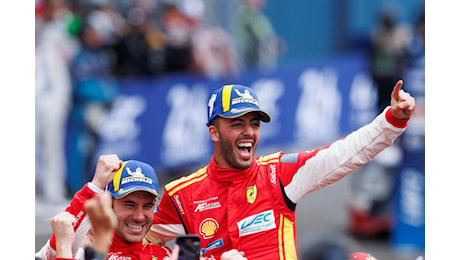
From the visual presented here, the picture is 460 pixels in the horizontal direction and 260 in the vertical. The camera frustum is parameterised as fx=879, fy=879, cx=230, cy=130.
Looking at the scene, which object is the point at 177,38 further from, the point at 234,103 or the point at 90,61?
the point at 234,103

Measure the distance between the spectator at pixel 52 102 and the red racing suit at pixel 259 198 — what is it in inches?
241

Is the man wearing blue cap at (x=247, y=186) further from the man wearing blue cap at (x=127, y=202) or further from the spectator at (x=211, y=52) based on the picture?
the spectator at (x=211, y=52)

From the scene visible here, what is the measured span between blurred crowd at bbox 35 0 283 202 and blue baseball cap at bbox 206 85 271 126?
6.18 meters

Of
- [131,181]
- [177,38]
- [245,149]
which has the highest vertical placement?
[177,38]

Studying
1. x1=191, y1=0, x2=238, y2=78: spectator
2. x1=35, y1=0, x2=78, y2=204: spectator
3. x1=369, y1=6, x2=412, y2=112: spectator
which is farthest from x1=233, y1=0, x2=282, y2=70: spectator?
x1=35, y1=0, x2=78, y2=204: spectator

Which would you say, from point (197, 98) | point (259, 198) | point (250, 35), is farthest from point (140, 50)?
point (259, 198)

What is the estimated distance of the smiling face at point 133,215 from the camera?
17.5ft

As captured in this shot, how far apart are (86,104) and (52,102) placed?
1.76ft

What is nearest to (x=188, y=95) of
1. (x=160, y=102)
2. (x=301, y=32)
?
(x=160, y=102)

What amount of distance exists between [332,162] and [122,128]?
715cm

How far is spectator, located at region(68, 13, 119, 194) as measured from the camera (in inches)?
464

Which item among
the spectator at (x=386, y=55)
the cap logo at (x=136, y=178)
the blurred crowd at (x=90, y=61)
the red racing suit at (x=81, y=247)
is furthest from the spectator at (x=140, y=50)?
the red racing suit at (x=81, y=247)

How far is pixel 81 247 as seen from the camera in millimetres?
5324
